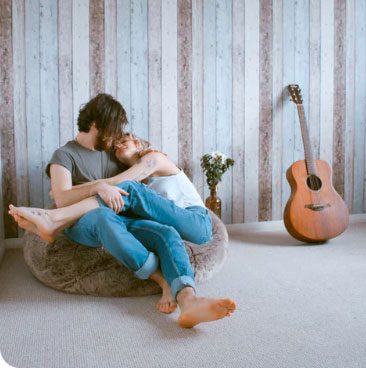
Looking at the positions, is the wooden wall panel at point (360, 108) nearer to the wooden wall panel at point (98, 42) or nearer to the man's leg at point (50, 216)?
the wooden wall panel at point (98, 42)

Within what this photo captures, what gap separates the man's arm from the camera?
212 centimetres

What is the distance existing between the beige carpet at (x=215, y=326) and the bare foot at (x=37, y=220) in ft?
1.01

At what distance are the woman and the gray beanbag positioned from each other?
8 cm

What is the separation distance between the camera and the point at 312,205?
3.21 metres

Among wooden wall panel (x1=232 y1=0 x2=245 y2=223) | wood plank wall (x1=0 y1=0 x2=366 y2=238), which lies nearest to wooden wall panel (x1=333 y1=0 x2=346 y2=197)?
wood plank wall (x1=0 y1=0 x2=366 y2=238)

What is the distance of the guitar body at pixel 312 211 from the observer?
10.4ft

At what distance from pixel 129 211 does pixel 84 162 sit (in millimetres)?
540

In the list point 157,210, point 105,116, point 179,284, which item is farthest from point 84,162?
point 179,284

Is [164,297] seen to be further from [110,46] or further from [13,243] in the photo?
[110,46]

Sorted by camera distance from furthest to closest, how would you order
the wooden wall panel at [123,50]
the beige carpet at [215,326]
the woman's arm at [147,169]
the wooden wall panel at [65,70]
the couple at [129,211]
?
the wooden wall panel at [123,50] → the wooden wall panel at [65,70] → the woman's arm at [147,169] → the couple at [129,211] → the beige carpet at [215,326]

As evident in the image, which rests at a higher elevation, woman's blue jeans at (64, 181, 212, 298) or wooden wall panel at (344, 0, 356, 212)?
wooden wall panel at (344, 0, 356, 212)

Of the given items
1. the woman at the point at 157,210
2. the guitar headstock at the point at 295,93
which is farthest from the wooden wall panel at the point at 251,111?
the woman at the point at 157,210

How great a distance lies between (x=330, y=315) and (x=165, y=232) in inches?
28.4

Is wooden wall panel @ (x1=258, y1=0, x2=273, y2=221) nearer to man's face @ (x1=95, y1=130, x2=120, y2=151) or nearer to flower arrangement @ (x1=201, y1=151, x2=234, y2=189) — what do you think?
flower arrangement @ (x1=201, y1=151, x2=234, y2=189)
